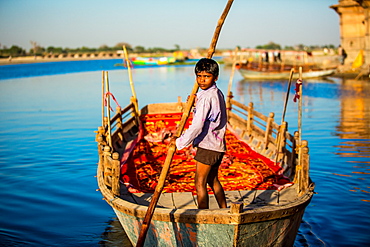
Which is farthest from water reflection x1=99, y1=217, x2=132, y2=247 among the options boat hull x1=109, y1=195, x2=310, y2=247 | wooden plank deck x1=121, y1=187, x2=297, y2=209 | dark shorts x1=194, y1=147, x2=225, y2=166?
dark shorts x1=194, y1=147, x2=225, y2=166

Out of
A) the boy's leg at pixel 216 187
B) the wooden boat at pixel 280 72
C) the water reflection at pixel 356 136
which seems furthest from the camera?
the wooden boat at pixel 280 72

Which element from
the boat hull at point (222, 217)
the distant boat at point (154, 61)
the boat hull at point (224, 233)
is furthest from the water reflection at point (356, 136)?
the distant boat at point (154, 61)

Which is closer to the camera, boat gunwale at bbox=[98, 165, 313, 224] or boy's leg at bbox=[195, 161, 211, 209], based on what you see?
boat gunwale at bbox=[98, 165, 313, 224]

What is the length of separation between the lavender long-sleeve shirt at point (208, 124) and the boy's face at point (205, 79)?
5 centimetres

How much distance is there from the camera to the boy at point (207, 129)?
440 cm

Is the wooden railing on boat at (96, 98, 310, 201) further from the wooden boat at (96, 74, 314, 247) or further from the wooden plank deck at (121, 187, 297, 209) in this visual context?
the wooden plank deck at (121, 187, 297, 209)

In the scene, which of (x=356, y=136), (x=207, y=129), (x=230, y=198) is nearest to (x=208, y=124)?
(x=207, y=129)

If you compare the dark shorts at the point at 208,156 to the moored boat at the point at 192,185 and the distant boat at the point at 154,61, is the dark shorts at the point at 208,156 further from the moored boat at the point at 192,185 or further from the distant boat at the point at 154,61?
Result: the distant boat at the point at 154,61

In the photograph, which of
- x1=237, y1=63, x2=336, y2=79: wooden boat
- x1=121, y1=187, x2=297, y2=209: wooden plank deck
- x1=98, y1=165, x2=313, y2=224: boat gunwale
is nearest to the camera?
x1=98, y1=165, x2=313, y2=224: boat gunwale

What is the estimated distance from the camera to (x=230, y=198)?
5875 millimetres

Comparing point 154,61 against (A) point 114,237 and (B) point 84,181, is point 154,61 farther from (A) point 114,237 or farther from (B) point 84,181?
(A) point 114,237

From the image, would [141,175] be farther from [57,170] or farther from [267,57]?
[267,57]

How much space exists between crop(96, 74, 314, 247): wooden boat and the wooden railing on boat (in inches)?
0.5

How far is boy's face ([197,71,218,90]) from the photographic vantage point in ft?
14.5
